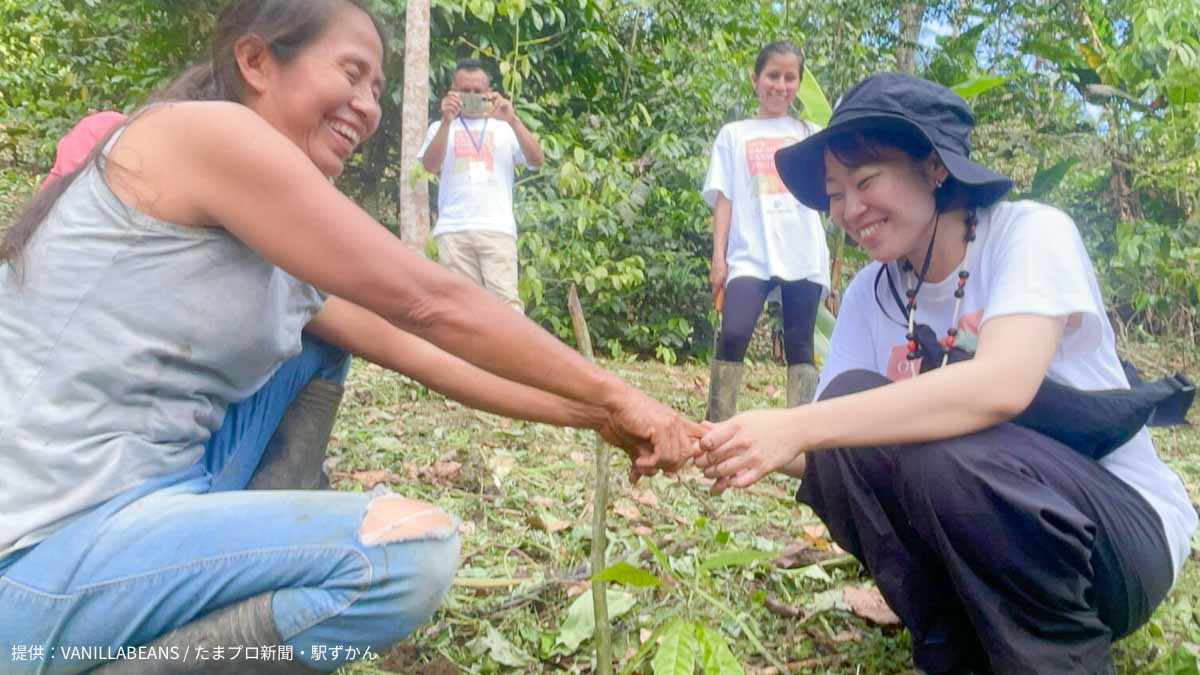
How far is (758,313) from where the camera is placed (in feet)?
14.2

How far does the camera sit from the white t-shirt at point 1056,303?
1.73 m

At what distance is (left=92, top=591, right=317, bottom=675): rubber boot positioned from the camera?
57.7 inches

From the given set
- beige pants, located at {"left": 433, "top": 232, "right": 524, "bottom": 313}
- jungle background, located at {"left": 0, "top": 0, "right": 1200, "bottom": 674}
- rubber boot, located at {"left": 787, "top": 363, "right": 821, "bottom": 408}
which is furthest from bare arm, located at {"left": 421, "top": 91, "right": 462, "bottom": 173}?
rubber boot, located at {"left": 787, "top": 363, "right": 821, "bottom": 408}

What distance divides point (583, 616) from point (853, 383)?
761mm

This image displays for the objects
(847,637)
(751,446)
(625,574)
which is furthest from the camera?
(847,637)

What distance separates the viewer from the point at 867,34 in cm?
819

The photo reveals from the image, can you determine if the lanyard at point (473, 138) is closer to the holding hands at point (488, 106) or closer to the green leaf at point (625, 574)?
the holding hands at point (488, 106)

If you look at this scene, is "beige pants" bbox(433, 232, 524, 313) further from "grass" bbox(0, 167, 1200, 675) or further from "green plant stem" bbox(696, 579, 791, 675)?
"green plant stem" bbox(696, 579, 791, 675)

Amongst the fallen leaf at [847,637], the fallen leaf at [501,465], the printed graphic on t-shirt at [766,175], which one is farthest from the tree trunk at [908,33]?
the fallen leaf at [847,637]

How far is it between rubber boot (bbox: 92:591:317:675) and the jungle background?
56 centimetres

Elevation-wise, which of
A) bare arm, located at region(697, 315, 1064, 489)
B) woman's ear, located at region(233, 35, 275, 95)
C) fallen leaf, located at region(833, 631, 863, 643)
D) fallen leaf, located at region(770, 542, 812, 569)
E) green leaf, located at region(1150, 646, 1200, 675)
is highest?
woman's ear, located at region(233, 35, 275, 95)

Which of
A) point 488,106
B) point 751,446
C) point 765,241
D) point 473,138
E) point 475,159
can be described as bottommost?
point 751,446

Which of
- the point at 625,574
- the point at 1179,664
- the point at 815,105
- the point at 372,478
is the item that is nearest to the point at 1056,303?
→ the point at 1179,664

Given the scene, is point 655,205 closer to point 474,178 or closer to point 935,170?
point 474,178
